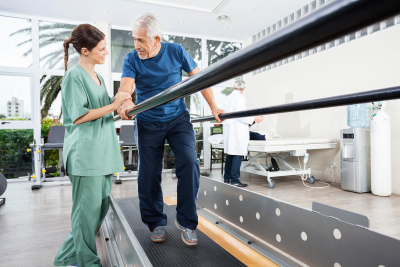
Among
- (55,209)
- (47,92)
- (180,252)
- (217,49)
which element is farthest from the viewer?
(217,49)

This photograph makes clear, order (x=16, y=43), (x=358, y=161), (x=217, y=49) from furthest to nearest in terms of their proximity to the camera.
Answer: (x=217, y=49) → (x=16, y=43) → (x=358, y=161)

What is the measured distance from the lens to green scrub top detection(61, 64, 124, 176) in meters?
1.33

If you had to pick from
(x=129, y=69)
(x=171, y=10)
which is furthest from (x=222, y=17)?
(x=129, y=69)

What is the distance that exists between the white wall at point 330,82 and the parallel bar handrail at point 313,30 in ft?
12.8

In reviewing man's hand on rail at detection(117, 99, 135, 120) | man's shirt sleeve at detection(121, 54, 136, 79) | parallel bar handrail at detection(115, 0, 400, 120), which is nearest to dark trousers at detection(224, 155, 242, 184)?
man's shirt sleeve at detection(121, 54, 136, 79)

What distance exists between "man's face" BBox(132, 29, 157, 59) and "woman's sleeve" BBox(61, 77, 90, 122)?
36cm

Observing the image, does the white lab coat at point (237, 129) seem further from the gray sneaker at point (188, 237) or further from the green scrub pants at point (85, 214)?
the green scrub pants at point (85, 214)

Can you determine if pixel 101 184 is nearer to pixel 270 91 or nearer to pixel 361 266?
pixel 361 266

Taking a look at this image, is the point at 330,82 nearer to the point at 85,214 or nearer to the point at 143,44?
the point at 143,44

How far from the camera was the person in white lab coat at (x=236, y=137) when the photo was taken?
13.2 feet

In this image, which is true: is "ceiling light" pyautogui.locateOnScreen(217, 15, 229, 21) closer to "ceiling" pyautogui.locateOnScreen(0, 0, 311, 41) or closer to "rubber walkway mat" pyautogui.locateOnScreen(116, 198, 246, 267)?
"ceiling" pyautogui.locateOnScreen(0, 0, 311, 41)

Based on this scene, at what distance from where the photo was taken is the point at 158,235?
1583mm

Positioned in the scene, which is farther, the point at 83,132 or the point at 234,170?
the point at 234,170

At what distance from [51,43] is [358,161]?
222 inches
